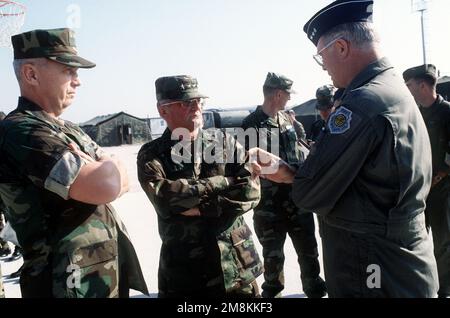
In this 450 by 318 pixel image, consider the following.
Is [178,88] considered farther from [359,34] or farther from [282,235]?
[282,235]

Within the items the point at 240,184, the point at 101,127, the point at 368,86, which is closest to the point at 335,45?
the point at 368,86

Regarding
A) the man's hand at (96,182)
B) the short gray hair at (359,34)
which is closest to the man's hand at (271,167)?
the short gray hair at (359,34)

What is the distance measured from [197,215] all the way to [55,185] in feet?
3.32

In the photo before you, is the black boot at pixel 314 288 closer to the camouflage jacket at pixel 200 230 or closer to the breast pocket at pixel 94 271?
the camouflage jacket at pixel 200 230

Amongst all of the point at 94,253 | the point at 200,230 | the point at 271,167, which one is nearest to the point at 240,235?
the point at 200,230

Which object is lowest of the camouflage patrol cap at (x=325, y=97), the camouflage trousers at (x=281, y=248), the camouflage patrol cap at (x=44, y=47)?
the camouflage trousers at (x=281, y=248)

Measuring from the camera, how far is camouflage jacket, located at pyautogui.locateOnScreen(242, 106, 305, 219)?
405cm

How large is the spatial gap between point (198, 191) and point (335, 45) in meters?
1.18

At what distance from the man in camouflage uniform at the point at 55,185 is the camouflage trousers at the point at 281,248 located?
2.10 m

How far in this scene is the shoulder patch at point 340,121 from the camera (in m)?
1.79

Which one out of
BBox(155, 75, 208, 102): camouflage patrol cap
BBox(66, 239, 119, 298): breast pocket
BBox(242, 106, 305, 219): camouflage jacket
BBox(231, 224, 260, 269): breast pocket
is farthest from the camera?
BBox(242, 106, 305, 219): camouflage jacket

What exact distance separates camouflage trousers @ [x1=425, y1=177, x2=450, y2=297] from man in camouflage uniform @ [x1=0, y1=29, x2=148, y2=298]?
128 inches

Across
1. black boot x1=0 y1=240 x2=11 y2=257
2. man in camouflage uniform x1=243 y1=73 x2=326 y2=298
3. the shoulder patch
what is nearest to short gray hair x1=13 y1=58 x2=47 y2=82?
the shoulder patch

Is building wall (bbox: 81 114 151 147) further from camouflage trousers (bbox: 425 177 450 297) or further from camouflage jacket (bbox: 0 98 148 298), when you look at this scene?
camouflage jacket (bbox: 0 98 148 298)
